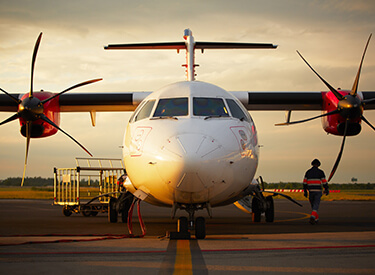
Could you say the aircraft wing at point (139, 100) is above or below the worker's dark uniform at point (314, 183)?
above

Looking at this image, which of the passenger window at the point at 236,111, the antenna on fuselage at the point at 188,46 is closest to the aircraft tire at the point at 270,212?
the passenger window at the point at 236,111

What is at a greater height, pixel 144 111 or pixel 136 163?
pixel 144 111

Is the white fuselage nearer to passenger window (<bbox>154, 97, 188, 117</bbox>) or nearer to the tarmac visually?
passenger window (<bbox>154, 97, 188, 117</bbox>)

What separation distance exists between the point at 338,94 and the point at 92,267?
10207mm

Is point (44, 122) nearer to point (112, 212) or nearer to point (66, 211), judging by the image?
point (112, 212)

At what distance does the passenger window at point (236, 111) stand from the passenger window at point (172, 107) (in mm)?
963

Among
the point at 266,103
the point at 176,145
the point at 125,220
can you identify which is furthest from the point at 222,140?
the point at 266,103

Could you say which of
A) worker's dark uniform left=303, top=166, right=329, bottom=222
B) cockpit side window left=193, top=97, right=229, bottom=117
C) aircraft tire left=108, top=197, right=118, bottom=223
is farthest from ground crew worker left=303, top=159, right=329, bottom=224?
aircraft tire left=108, top=197, right=118, bottom=223

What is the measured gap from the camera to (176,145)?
7.58m

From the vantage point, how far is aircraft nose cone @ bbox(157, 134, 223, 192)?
24.2ft

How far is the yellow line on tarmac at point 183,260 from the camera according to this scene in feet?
16.9

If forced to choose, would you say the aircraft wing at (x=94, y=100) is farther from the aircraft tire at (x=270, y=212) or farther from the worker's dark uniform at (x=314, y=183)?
the worker's dark uniform at (x=314, y=183)

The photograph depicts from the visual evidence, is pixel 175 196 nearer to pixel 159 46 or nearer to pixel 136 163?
pixel 136 163

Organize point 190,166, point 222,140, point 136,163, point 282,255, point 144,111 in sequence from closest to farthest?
point 282,255, point 190,166, point 222,140, point 136,163, point 144,111
